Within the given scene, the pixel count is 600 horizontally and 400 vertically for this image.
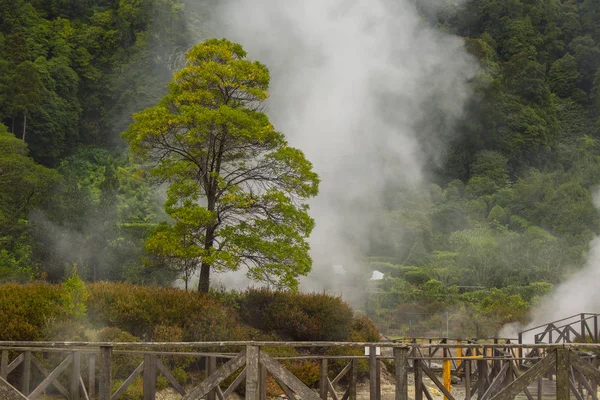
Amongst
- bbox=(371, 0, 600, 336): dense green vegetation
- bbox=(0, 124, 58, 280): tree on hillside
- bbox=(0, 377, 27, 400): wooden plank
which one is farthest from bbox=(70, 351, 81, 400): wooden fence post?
bbox=(371, 0, 600, 336): dense green vegetation

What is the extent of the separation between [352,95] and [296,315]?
124 ft

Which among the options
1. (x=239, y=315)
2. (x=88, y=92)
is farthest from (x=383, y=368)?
(x=88, y=92)

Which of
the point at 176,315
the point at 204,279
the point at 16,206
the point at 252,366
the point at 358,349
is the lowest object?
the point at 252,366

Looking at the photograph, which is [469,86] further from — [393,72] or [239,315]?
[239,315]

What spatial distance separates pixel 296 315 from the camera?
18516 mm

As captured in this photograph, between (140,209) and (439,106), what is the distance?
38.0 meters

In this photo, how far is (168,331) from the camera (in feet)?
50.5

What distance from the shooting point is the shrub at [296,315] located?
18531 mm

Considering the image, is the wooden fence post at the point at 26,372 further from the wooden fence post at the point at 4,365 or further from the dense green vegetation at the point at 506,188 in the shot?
the dense green vegetation at the point at 506,188

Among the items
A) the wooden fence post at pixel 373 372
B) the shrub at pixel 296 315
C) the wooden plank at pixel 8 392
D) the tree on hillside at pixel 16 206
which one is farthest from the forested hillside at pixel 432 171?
the wooden plank at pixel 8 392

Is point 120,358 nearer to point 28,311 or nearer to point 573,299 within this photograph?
point 28,311

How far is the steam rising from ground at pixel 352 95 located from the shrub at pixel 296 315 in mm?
17990

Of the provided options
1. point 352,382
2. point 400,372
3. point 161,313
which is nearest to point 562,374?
point 400,372

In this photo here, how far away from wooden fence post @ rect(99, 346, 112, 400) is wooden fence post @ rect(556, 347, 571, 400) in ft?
15.9
